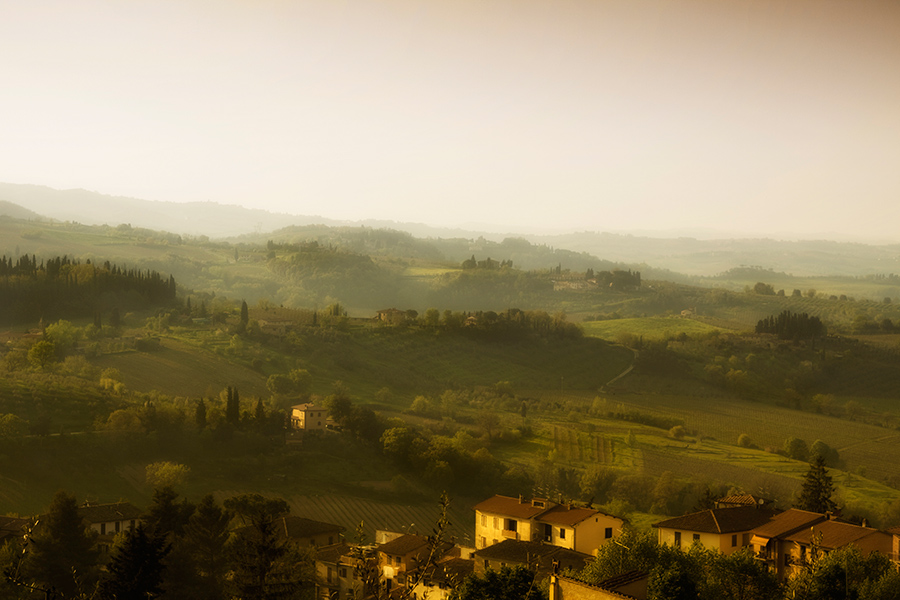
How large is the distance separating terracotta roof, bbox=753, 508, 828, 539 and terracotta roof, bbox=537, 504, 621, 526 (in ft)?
19.2

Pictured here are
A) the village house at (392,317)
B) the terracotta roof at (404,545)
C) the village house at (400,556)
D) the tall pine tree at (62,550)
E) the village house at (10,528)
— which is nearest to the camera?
the tall pine tree at (62,550)

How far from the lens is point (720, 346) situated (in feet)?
362

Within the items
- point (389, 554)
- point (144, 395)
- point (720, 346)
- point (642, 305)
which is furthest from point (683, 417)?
point (642, 305)

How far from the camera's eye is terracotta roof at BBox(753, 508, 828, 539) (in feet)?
92.0

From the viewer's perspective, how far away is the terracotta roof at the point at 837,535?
26359 millimetres

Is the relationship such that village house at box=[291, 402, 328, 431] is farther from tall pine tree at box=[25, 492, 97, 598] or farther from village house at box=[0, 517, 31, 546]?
tall pine tree at box=[25, 492, 97, 598]

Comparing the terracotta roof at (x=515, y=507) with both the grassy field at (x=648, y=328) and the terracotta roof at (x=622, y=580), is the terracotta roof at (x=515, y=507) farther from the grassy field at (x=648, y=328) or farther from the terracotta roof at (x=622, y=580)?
the grassy field at (x=648, y=328)

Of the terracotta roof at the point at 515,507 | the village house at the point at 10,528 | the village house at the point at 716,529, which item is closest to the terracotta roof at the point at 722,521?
the village house at the point at 716,529

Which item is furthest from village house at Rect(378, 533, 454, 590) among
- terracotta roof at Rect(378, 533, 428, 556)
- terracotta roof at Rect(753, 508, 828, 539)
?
terracotta roof at Rect(753, 508, 828, 539)

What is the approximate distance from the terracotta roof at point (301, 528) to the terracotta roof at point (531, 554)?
26.1 feet

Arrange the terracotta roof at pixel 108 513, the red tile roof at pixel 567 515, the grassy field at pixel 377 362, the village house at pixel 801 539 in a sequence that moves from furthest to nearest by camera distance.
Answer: the grassy field at pixel 377 362 < the terracotta roof at pixel 108 513 < the red tile roof at pixel 567 515 < the village house at pixel 801 539

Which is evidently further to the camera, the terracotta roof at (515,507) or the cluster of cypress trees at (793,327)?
the cluster of cypress trees at (793,327)

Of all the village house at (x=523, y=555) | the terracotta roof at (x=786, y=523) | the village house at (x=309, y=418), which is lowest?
the village house at (x=309, y=418)

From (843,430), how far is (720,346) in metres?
32.3
